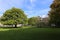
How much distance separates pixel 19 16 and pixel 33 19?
26509 millimetres

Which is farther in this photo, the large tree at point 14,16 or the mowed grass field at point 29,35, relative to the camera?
the large tree at point 14,16

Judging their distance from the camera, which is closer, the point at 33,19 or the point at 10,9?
the point at 10,9

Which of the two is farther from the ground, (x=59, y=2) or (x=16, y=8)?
(x=16, y=8)

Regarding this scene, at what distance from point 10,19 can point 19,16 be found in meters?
3.02

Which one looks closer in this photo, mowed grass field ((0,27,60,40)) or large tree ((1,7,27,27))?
mowed grass field ((0,27,60,40))

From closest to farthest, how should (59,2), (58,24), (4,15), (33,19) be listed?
(59,2) → (58,24) → (4,15) → (33,19)

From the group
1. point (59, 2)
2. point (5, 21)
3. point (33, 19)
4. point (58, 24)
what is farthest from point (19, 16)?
point (59, 2)

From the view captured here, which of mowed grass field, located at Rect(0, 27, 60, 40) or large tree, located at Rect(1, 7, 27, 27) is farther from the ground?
large tree, located at Rect(1, 7, 27, 27)

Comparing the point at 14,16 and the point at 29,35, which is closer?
the point at 29,35

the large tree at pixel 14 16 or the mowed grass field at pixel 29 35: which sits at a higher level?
the large tree at pixel 14 16

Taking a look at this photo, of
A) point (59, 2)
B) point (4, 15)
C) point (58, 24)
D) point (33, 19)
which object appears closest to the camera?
point (59, 2)

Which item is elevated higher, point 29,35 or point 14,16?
point 14,16

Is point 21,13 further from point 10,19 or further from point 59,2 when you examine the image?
point 59,2

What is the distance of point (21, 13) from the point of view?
52.4m
